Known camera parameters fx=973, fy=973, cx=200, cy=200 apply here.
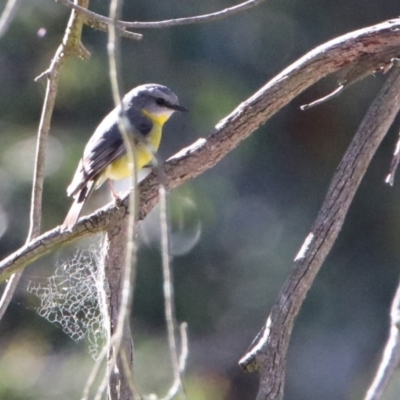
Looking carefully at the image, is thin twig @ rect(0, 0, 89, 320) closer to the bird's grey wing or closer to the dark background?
the bird's grey wing

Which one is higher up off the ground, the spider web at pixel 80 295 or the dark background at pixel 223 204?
the dark background at pixel 223 204

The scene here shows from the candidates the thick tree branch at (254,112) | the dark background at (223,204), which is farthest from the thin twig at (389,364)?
the dark background at (223,204)

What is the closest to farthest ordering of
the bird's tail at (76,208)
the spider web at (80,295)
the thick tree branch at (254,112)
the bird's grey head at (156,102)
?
the thick tree branch at (254,112), the bird's tail at (76,208), the spider web at (80,295), the bird's grey head at (156,102)

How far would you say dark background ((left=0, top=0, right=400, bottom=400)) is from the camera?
7.01 m

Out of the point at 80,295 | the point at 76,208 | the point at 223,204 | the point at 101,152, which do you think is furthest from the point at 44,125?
the point at 223,204

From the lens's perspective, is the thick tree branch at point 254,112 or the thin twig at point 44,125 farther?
the thin twig at point 44,125

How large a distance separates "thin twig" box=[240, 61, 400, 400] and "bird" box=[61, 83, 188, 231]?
3.95 ft

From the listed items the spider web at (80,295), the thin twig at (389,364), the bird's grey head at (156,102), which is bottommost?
the thin twig at (389,364)

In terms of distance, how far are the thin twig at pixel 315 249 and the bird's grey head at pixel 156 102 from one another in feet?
6.28

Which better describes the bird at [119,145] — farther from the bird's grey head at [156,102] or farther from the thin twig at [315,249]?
the thin twig at [315,249]

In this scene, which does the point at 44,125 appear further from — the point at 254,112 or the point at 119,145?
the point at 119,145

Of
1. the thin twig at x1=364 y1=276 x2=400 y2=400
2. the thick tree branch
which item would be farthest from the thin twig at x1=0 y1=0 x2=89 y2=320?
the thin twig at x1=364 y1=276 x2=400 y2=400

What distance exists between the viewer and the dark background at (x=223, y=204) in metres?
7.01

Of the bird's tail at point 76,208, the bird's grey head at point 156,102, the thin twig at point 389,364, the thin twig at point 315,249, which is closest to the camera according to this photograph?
the thin twig at point 389,364
